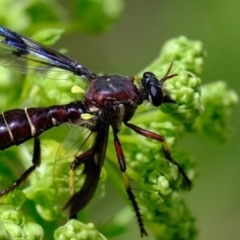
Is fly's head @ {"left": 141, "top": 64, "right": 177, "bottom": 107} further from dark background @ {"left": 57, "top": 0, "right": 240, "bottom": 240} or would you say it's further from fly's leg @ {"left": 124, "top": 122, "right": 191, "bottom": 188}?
dark background @ {"left": 57, "top": 0, "right": 240, "bottom": 240}

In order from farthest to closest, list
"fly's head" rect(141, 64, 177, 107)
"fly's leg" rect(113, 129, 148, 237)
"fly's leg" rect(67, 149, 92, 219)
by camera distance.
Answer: "fly's head" rect(141, 64, 177, 107) → "fly's leg" rect(113, 129, 148, 237) → "fly's leg" rect(67, 149, 92, 219)

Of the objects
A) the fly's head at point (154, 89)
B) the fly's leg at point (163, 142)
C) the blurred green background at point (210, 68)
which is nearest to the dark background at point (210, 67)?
the blurred green background at point (210, 68)

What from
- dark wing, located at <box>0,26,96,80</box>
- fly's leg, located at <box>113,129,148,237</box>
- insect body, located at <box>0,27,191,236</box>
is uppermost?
dark wing, located at <box>0,26,96,80</box>

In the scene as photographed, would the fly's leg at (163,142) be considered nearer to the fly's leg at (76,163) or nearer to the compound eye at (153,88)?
the compound eye at (153,88)

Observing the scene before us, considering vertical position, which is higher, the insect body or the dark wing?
the dark wing

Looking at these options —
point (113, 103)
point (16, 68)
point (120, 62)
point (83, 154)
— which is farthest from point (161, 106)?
point (120, 62)

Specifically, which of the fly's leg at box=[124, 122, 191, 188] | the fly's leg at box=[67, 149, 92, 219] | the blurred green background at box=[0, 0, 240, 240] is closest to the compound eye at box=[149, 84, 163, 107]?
the fly's leg at box=[124, 122, 191, 188]

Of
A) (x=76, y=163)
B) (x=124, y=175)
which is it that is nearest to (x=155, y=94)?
(x=124, y=175)
